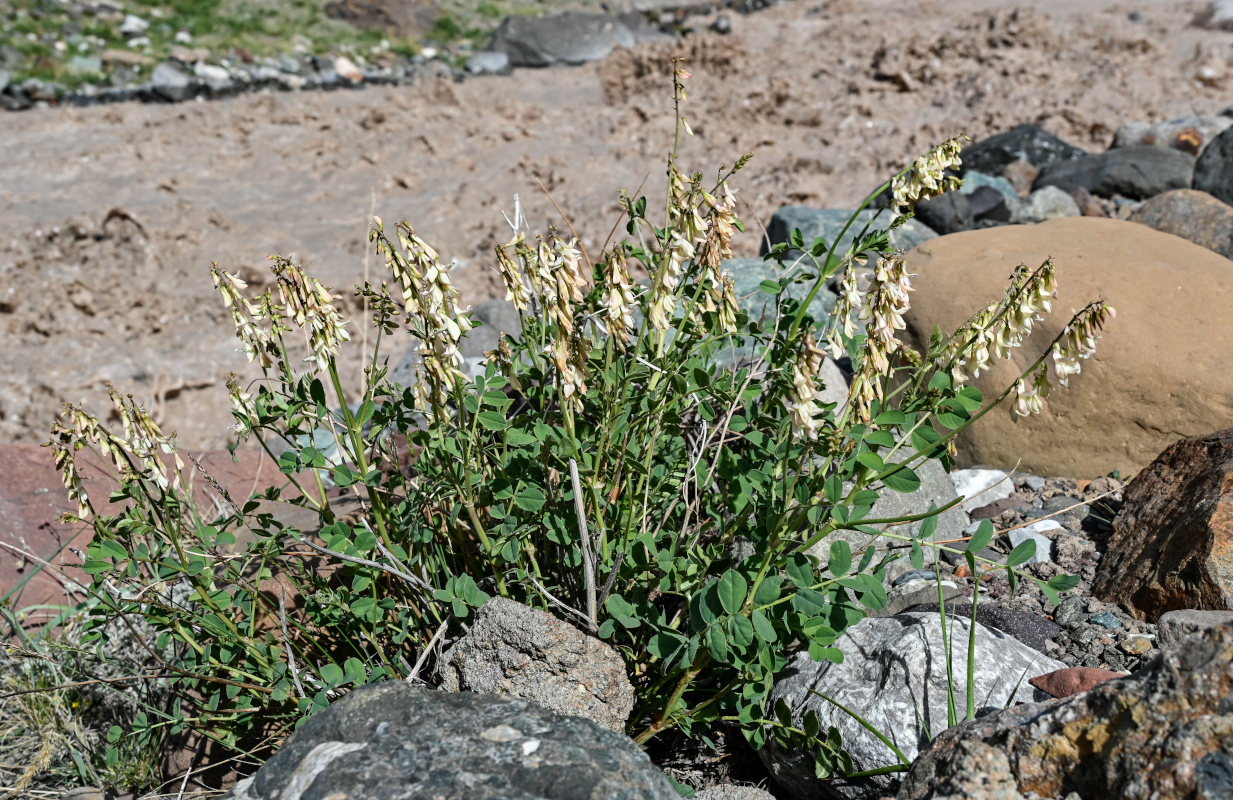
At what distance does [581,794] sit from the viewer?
5.10ft

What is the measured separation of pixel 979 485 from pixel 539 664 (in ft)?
6.93

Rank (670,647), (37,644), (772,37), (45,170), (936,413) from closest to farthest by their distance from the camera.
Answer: (936,413) < (670,647) < (37,644) < (45,170) < (772,37)

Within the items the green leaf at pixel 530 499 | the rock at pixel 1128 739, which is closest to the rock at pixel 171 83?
the green leaf at pixel 530 499

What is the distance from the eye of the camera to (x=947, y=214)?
6.05 metres

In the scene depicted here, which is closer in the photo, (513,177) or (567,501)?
(567,501)

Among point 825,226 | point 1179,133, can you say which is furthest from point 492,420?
point 1179,133

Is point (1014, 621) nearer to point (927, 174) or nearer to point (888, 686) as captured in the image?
point (888, 686)

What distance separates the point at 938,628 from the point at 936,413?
579mm

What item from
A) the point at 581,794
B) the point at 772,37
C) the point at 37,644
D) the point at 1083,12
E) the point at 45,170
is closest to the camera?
the point at 581,794

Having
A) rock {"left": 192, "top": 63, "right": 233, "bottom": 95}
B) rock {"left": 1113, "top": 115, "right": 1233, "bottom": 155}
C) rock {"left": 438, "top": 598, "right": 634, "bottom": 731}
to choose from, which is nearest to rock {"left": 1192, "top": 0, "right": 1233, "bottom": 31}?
rock {"left": 1113, "top": 115, "right": 1233, "bottom": 155}

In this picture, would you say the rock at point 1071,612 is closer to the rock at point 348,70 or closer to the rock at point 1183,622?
the rock at point 1183,622

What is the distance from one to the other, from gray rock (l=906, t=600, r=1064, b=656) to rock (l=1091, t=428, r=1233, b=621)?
28cm

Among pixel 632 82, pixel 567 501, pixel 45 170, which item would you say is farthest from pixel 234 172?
pixel 567 501

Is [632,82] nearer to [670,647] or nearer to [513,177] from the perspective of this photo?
[513,177]
